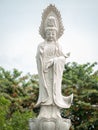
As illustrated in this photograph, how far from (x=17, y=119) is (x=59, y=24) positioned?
598cm

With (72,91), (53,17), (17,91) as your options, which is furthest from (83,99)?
(53,17)

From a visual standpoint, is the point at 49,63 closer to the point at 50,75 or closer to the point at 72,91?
the point at 50,75

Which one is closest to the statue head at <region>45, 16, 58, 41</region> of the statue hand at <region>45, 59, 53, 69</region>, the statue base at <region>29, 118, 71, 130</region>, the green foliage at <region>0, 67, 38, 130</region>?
the statue hand at <region>45, 59, 53, 69</region>

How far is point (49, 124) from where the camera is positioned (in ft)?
36.9

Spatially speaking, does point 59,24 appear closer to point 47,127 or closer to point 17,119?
point 47,127

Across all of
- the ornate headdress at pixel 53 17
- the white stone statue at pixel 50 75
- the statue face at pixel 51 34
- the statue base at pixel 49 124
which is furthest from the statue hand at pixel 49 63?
the statue base at pixel 49 124

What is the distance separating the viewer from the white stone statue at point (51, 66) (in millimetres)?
11633

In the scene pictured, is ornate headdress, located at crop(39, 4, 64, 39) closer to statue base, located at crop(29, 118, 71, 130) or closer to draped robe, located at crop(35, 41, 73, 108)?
draped robe, located at crop(35, 41, 73, 108)

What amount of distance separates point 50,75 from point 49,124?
53.2 inches

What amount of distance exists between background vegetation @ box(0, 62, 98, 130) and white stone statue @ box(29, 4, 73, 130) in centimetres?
822

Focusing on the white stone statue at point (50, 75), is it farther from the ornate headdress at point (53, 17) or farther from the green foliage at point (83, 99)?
the green foliage at point (83, 99)

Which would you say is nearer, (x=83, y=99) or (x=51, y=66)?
(x=51, y=66)

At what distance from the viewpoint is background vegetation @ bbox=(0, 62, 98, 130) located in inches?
819

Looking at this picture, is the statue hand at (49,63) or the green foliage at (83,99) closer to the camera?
the statue hand at (49,63)
